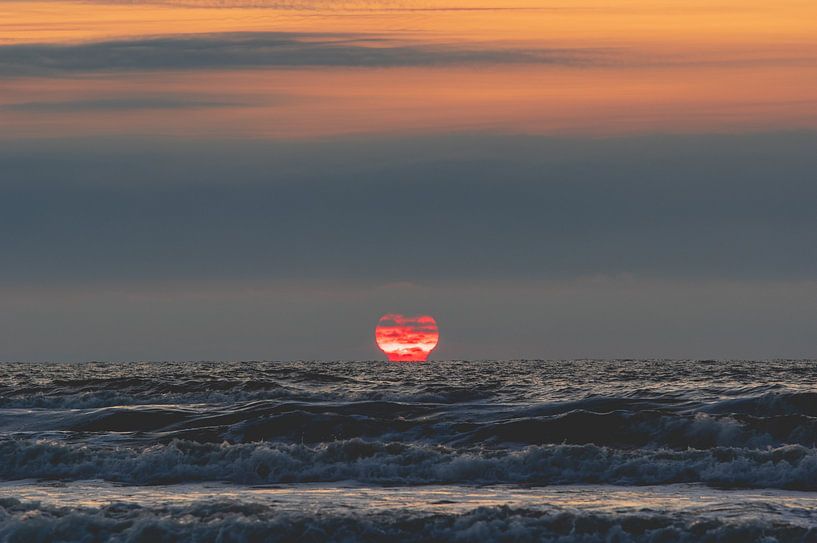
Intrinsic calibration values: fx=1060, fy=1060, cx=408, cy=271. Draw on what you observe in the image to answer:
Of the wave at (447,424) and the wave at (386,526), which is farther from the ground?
the wave at (447,424)

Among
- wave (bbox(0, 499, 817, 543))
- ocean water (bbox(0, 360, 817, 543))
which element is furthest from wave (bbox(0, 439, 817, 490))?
wave (bbox(0, 499, 817, 543))

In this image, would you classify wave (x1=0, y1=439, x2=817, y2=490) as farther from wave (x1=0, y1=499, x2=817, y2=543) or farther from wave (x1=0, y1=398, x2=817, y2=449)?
wave (x1=0, y1=499, x2=817, y2=543)

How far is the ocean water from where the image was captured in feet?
64.5

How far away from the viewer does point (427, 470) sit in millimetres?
26156

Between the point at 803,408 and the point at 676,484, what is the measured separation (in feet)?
41.8

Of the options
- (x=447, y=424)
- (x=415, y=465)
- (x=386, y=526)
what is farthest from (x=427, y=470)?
(x=447, y=424)

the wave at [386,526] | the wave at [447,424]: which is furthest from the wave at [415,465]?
the wave at [386,526]

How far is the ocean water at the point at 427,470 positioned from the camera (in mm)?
19672

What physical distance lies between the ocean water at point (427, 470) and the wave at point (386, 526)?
38 mm

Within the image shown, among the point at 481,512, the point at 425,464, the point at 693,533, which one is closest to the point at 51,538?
the point at 481,512

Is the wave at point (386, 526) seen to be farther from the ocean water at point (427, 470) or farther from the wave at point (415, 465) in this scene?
the wave at point (415, 465)

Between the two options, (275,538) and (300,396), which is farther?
(300,396)

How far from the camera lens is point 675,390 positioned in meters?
43.2

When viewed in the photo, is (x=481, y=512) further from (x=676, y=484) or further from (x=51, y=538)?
(x=51, y=538)
